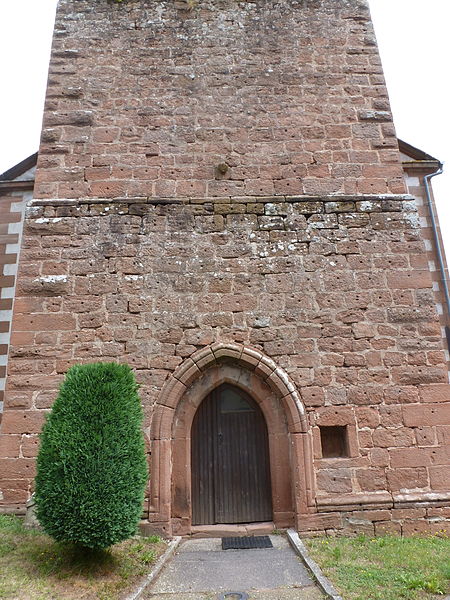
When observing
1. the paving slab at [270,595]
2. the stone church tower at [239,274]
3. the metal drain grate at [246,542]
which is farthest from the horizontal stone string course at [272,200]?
the paving slab at [270,595]

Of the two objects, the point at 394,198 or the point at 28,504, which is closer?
the point at 28,504

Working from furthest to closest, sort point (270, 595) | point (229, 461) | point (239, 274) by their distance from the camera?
point (239, 274) < point (229, 461) < point (270, 595)

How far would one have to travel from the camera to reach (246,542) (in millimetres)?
5383

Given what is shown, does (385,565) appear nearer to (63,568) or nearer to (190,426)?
(190,426)

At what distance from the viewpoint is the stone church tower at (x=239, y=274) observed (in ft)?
19.0

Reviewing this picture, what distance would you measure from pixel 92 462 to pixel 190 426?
5.93 feet

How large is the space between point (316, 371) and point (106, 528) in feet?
9.97

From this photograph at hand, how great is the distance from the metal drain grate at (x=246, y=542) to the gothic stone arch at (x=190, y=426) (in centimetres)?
33

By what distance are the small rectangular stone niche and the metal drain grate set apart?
1.19 m

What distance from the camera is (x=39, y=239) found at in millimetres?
6551

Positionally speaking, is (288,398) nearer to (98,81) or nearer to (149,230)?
(149,230)

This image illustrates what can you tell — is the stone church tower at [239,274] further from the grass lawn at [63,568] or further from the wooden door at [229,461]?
the grass lawn at [63,568]

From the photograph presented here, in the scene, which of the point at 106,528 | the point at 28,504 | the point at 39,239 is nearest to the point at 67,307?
the point at 39,239

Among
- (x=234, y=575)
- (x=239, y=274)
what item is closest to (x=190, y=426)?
(x=234, y=575)
